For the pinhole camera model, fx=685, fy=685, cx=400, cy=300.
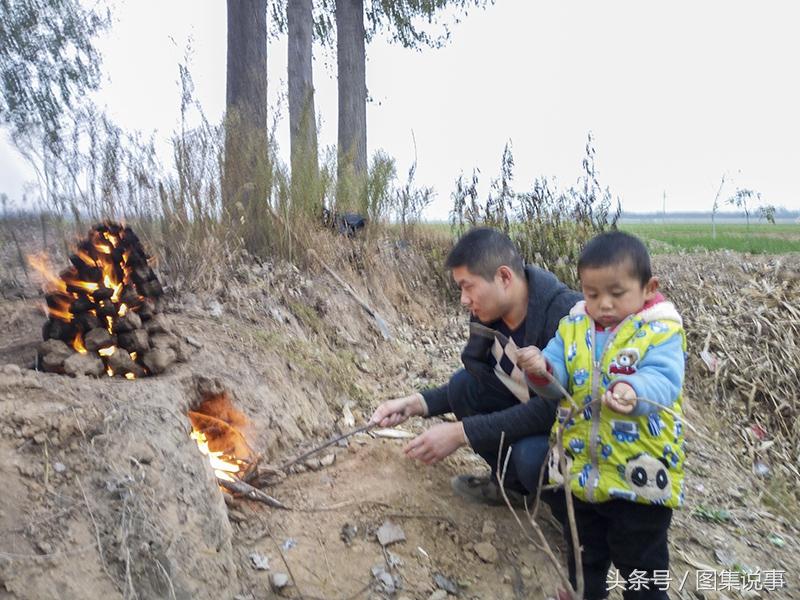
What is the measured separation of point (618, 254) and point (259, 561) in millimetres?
1731

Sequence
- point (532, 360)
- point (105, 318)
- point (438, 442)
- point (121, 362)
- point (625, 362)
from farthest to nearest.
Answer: point (105, 318) → point (121, 362) → point (438, 442) → point (625, 362) → point (532, 360)

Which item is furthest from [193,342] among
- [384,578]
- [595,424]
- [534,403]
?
[595,424]

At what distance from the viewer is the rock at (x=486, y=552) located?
2830mm

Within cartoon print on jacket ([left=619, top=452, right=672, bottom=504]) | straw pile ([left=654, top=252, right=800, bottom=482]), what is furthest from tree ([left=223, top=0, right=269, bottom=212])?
straw pile ([left=654, top=252, right=800, bottom=482])

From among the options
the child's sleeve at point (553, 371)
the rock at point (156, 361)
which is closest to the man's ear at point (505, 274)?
the child's sleeve at point (553, 371)

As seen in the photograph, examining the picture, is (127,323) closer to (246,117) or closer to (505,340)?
(505,340)

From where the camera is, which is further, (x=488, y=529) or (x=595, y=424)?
(x=488, y=529)

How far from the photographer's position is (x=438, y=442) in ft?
9.15

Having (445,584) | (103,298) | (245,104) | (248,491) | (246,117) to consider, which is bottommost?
(445,584)

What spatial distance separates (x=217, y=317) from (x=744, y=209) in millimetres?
11541

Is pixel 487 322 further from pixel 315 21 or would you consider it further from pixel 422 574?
pixel 315 21

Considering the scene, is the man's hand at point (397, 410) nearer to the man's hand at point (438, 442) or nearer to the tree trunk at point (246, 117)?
the man's hand at point (438, 442)

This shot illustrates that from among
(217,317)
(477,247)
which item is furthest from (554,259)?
(477,247)

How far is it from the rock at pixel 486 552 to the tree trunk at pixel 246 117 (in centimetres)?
298
